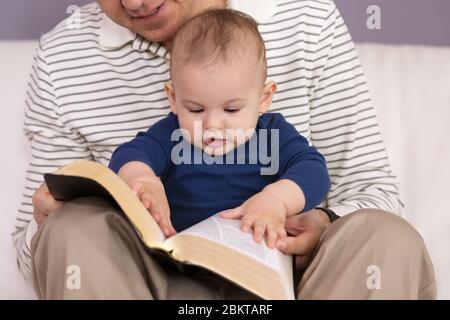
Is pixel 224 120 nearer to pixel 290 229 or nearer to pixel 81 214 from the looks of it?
pixel 290 229

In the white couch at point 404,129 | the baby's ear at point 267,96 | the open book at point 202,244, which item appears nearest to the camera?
the open book at point 202,244

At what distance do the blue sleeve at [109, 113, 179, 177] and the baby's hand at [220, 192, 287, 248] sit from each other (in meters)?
0.18

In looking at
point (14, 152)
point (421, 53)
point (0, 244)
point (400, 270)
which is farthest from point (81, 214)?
point (421, 53)

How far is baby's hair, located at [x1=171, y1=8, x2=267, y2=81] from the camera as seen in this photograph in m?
1.24

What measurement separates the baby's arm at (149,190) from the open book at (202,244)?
69 millimetres

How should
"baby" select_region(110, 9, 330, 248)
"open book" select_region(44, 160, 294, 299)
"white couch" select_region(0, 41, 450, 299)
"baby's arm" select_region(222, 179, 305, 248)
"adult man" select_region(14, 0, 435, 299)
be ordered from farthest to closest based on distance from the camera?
"white couch" select_region(0, 41, 450, 299) < "adult man" select_region(14, 0, 435, 299) < "baby" select_region(110, 9, 330, 248) < "baby's arm" select_region(222, 179, 305, 248) < "open book" select_region(44, 160, 294, 299)

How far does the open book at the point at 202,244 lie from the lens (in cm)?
103

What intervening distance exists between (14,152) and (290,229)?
711 millimetres

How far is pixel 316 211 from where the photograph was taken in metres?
1.33

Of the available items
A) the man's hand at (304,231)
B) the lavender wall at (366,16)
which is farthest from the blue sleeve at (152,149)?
the lavender wall at (366,16)

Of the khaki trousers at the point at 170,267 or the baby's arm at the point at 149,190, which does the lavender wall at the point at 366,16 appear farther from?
the khaki trousers at the point at 170,267

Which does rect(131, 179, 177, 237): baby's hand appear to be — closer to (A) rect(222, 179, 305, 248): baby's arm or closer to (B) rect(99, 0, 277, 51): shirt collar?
(A) rect(222, 179, 305, 248): baby's arm

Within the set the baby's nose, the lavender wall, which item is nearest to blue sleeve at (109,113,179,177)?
the baby's nose

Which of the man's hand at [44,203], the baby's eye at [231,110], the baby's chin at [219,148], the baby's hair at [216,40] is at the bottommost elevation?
the man's hand at [44,203]
